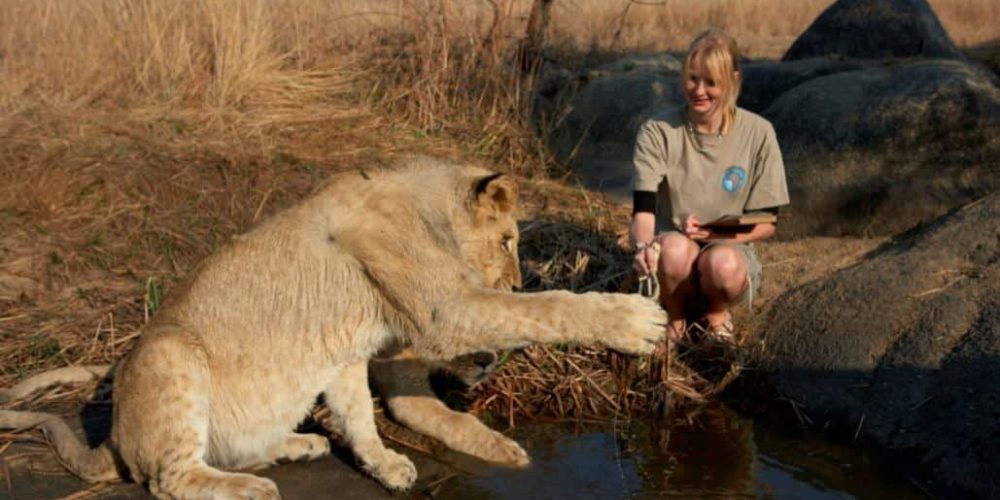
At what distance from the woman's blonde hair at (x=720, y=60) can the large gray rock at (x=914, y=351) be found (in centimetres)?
112

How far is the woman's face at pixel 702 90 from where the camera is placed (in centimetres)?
550

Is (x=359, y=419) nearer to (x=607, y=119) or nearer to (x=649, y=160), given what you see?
(x=649, y=160)

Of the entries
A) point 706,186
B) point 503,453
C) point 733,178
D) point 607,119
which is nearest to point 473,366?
point 503,453

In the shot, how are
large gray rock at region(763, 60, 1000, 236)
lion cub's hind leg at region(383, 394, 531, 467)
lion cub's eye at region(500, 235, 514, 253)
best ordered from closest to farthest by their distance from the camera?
lion cub's eye at region(500, 235, 514, 253) < lion cub's hind leg at region(383, 394, 531, 467) < large gray rock at region(763, 60, 1000, 236)

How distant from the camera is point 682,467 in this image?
4.89 metres

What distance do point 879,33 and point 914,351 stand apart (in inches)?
223

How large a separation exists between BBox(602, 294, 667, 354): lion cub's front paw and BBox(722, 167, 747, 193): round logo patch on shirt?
181 centimetres

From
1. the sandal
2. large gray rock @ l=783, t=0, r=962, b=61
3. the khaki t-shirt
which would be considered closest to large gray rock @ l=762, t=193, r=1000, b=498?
the sandal

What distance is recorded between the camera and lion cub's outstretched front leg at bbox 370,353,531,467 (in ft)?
16.3

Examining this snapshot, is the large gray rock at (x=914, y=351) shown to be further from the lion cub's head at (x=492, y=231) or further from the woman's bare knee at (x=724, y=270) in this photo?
the lion cub's head at (x=492, y=231)

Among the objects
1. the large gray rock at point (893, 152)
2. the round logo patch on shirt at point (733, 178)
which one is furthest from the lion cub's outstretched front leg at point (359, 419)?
the large gray rock at point (893, 152)

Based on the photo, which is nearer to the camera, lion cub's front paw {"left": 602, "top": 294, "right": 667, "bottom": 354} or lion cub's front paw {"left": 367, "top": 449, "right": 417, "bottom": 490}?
lion cub's front paw {"left": 602, "top": 294, "right": 667, "bottom": 354}

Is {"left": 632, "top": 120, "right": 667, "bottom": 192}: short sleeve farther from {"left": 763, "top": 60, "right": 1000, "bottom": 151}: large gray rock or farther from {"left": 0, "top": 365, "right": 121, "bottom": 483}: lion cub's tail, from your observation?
{"left": 0, "top": 365, "right": 121, "bottom": 483}: lion cub's tail

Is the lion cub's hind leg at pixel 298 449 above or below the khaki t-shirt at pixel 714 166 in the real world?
below
